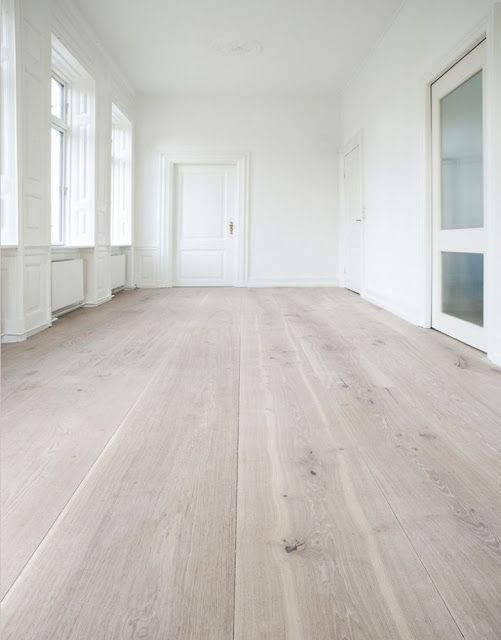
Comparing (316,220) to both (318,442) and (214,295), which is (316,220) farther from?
(318,442)

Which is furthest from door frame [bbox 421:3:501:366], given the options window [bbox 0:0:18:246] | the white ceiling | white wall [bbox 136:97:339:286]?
white wall [bbox 136:97:339:286]

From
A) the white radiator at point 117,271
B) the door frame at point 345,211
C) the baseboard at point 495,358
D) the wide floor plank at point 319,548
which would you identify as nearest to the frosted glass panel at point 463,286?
the baseboard at point 495,358

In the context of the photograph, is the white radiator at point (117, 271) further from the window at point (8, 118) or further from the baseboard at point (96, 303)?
the window at point (8, 118)

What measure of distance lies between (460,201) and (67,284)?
3.41 m

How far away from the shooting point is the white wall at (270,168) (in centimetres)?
758

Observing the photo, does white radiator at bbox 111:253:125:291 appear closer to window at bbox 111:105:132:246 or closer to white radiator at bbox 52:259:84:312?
window at bbox 111:105:132:246

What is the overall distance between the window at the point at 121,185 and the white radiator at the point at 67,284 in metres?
2.11

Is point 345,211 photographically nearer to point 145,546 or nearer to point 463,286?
point 463,286

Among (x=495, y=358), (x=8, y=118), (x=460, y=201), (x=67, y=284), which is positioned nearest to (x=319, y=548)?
(x=495, y=358)

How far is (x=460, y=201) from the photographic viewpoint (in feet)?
11.6

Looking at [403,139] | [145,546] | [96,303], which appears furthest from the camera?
[96,303]

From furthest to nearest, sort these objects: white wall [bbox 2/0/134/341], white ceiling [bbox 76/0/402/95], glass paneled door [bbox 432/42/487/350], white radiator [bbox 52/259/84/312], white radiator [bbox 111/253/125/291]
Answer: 1. white radiator [bbox 111/253/125/291]
2. white ceiling [bbox 76/0/402/95]
3. white radiator [bbox 52/259/84/312]
4. white wall [bbox 2/0/134/341]
5. glass paneled door [bbox 432/42/487/350]

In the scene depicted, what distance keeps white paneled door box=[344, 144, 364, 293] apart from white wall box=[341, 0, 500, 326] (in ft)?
1.11

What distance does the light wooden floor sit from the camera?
872mm
